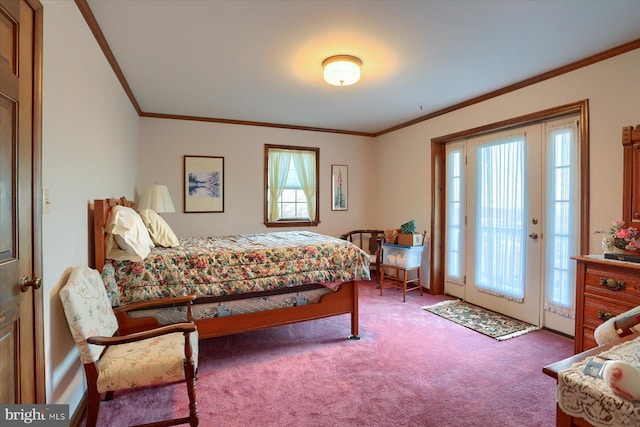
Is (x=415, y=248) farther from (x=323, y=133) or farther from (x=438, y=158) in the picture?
(x=323, y=133)

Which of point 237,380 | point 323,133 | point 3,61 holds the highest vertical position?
point 323,133

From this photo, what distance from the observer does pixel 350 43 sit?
2500 mm

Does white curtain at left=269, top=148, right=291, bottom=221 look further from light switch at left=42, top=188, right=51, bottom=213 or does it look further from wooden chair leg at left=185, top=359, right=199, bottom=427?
light switch at left=42, top=188, right=51, bottom=213

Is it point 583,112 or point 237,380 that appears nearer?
point 237,380

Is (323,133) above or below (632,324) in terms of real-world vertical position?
above

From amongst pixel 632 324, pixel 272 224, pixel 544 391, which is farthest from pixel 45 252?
pixel 272 224

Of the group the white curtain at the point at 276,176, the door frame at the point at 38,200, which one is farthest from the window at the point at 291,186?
the door frame at the point at 38,200

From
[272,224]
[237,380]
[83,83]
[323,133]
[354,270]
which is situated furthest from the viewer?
[323,133]

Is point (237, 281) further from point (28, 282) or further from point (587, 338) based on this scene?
point (587, 338)

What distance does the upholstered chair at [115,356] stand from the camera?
1.65 metres

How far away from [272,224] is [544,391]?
385 centimetres

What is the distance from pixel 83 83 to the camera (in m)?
2.10

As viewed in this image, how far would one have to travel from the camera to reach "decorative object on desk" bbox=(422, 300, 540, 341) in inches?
125

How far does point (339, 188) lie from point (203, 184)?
2245mm
